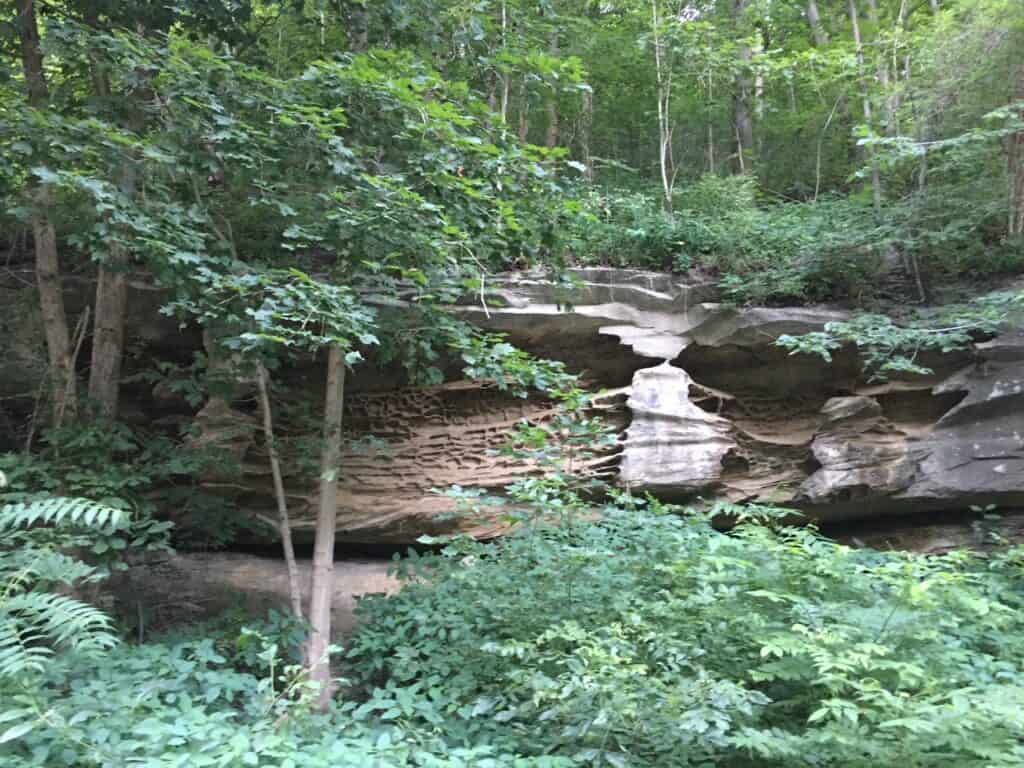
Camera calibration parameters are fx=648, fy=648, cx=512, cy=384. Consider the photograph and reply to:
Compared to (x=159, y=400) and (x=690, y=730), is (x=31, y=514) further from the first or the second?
(x=159, y=400)

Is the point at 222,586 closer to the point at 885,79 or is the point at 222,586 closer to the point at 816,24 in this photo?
the point at 885,79

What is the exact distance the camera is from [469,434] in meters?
6.71

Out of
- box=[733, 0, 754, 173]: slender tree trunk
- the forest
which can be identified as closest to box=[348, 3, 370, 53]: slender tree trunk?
the forest

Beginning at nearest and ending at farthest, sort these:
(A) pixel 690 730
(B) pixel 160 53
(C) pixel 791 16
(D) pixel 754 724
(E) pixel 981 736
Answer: (E) pixel 981 736 < (A) pixel 690 730 < (D) pixel 754 724 < (B) pixel 160 53 < (C) pixel 791 16

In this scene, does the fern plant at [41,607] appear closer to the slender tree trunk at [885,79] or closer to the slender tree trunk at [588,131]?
the slender tree trunk at [588,131]

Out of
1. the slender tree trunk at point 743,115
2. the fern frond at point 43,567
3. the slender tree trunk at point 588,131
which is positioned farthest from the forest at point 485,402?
the slender tree trunk at point 743,115

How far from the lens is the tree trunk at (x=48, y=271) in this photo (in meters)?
4.30

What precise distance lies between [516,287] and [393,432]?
1.97 metres

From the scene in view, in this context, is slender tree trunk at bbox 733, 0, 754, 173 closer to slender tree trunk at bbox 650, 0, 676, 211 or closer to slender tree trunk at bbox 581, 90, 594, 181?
slender tree trunk at bbox 650, 0, 676, 211

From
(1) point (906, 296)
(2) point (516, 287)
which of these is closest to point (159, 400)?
(2) point (516, 287)

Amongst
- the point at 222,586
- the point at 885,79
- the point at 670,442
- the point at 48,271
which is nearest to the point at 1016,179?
the point at 885,79

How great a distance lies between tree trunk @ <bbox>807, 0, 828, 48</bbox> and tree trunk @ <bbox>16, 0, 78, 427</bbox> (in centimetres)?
1015

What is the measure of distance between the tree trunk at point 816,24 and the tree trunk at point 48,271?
33.3 ft

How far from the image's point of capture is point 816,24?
33.6ft
